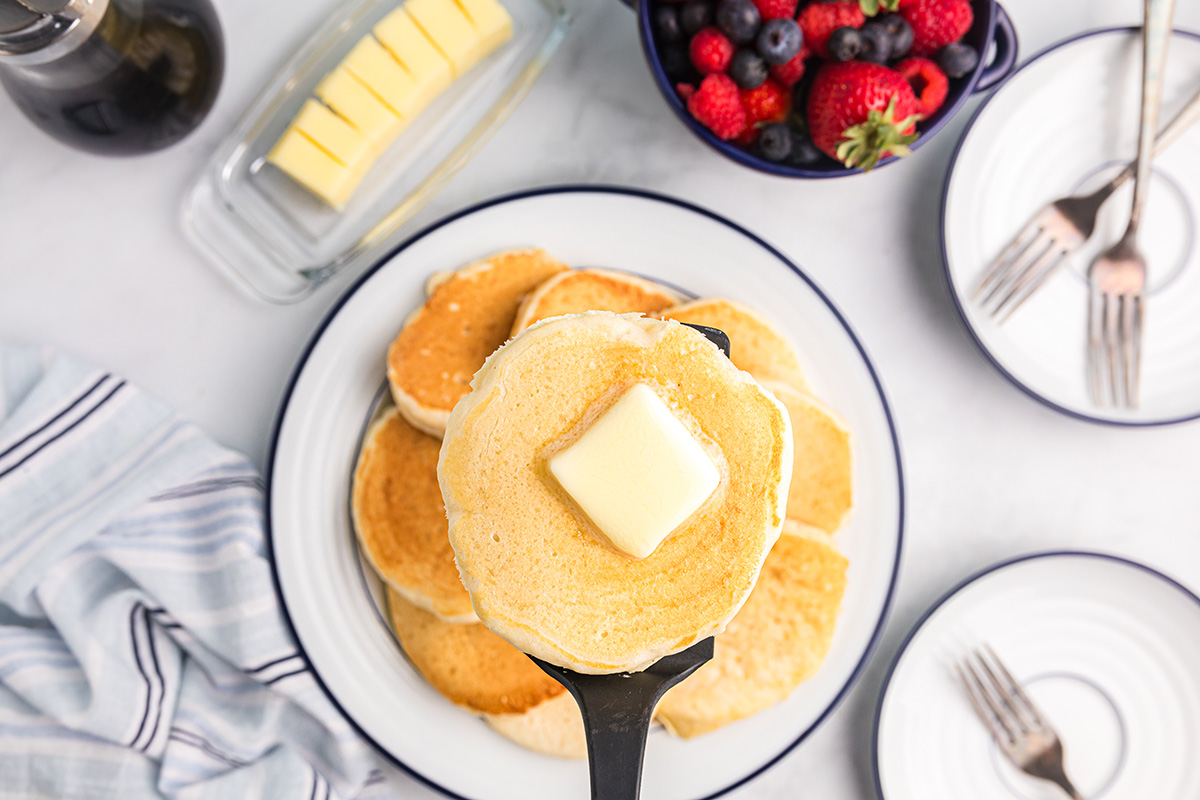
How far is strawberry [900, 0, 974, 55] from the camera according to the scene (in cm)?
130

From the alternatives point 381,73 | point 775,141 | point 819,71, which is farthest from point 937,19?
point 381,73

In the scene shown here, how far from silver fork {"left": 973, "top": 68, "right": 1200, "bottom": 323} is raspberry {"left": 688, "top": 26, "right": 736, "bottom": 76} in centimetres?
60

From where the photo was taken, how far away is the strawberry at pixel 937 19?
4.26ft

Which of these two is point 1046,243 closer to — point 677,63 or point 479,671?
point 677,63

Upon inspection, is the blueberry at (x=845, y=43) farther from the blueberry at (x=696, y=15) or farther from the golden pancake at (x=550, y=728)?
the golden pancake at (x=550, y=728)

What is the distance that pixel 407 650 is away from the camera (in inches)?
57.0

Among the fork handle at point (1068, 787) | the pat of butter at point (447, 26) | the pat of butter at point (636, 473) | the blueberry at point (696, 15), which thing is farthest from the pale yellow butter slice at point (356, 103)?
the fork handle at point (1068, 787)

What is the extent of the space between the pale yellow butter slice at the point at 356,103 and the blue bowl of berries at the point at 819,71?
46 centimetres

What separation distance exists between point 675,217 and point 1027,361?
0.66m

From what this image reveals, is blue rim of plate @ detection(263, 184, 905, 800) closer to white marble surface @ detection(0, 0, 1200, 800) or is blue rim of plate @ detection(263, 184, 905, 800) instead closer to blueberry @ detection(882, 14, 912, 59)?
white marble surface @ detection(0, 0, 1200, 800)

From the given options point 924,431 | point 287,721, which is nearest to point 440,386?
point 287,721

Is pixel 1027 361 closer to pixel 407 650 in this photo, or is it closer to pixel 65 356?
pixel 407 650

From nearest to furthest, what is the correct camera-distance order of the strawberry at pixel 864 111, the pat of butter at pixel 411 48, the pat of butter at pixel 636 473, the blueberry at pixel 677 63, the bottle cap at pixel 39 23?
the pat of butter at pixel 636 473 < the bottle cap at pixel 39 23 < the strawberry at pixel 864 111 < the blueberry at pixel 677 63 < the pat of butter at pixel 411 48

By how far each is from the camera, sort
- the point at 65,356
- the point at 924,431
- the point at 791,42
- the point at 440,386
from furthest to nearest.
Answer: the point at 924,431
the point at 65,356
the point at 440,386
the point at 791,42
